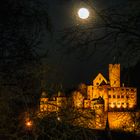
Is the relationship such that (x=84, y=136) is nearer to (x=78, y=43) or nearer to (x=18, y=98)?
(x=18, y=98)

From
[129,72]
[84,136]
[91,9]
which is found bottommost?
[84,136]

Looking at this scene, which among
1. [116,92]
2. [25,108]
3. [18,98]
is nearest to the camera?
[18,98]

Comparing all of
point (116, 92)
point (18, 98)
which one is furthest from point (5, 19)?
point (116, 92)

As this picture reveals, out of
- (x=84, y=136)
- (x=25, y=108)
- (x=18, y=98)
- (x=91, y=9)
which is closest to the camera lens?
(x=91, y=9)

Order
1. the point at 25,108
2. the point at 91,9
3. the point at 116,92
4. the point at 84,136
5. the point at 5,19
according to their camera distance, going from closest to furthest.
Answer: the point at 91,9 < the point at 5,19 < the point at 25,108 < the point at 84,136 < the point at 116,92

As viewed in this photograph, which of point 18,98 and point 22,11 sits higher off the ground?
point 22,11

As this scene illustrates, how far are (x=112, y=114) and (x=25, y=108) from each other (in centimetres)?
4987

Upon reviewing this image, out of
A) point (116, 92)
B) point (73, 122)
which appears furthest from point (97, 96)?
point (73, 122)

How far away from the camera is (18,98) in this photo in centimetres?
1032

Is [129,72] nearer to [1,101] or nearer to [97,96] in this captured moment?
[1,101]

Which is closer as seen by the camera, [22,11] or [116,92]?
[22,11]

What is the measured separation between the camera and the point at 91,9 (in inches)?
314

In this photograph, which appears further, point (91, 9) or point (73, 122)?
point (73, 122)

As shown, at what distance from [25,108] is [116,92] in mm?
53834
